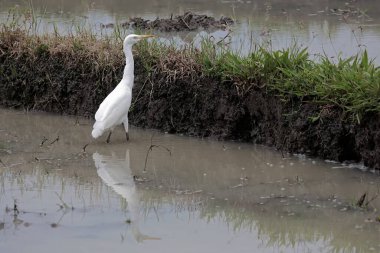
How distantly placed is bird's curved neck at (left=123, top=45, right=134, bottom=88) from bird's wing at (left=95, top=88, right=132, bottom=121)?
173 mm

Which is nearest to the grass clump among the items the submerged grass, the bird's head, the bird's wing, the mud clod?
the submerged grass

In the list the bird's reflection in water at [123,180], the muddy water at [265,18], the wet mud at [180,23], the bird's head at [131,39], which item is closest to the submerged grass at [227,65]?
the bird's head at [131,39]

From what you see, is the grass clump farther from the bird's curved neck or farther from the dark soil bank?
the bird's curved neck

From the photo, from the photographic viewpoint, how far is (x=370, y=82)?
340 inches

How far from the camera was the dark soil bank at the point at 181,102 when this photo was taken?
8.97m

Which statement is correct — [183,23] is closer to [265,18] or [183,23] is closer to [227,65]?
[265,18]

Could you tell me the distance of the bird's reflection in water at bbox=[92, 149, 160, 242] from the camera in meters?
7.28

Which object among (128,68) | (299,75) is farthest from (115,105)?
(299,75)

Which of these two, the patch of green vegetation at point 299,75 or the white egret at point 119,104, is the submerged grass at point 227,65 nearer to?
the patch of green vegetation at point 299,75

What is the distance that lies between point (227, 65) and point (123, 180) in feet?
6.88

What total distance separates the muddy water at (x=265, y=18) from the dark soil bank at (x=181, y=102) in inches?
48.2

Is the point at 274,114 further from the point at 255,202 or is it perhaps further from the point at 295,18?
the point at 295,18

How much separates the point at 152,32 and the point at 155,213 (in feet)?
20.9

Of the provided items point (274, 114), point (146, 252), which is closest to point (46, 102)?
point (274, 114)
